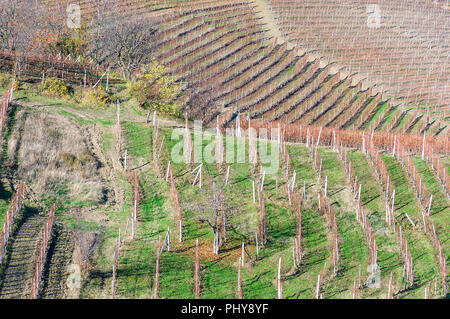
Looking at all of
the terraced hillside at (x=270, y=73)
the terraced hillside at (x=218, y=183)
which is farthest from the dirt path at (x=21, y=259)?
the terraced hillside at (x=270, y=73)

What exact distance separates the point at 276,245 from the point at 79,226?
27.6ft

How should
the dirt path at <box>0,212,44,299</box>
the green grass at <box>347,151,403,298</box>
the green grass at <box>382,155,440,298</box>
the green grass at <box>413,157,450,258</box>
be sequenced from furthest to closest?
the green grass at <box>413,157,450,258</box>, the green grass at <box>382,155,440,298</box>, the green grass at <box>347,151,403,298</box>, the dirt path at <box>0,212,44,299</box>

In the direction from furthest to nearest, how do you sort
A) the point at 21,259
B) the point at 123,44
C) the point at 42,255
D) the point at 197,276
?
the point at 123,44
the point at 197,276
the point at 42,255
the point at 21,259

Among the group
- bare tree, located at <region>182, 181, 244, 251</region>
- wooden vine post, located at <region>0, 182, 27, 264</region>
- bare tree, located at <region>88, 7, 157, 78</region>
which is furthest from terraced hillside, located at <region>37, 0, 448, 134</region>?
wooden vine post, located at <region>0, 182, 27, 264</region>

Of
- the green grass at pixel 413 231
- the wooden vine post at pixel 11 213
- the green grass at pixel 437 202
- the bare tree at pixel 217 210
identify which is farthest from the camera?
the green grass at pixel 437 202

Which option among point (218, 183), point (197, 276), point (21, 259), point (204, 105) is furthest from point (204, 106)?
point (21, 259)

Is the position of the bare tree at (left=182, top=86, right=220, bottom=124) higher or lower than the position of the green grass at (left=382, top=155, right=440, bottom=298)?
higher

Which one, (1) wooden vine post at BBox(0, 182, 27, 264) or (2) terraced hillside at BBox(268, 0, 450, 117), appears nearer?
(1) wooden vine post at BBox(0, 182, 27, 264)

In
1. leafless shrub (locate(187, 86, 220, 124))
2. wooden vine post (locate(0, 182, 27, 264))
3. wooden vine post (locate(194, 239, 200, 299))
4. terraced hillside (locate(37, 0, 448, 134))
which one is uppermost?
terraced hillside (locate(37, 0, 448, 134))

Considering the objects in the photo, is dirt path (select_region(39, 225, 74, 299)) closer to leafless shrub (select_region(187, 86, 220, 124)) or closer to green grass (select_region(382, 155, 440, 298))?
green grass (select_region(382, 155, 440, 298))

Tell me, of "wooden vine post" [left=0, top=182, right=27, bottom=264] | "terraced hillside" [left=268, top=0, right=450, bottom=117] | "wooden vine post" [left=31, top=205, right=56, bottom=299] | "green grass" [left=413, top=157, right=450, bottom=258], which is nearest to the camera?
"wooden vine post" [left=31, top=205, right=56, bottom=299]

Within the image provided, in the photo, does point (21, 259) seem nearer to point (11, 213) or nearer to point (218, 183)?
point (11, 213)

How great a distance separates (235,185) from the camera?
3098 cm

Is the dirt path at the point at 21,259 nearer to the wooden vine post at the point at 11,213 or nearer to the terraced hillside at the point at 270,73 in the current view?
the wooden vine post at the point at 11,213
